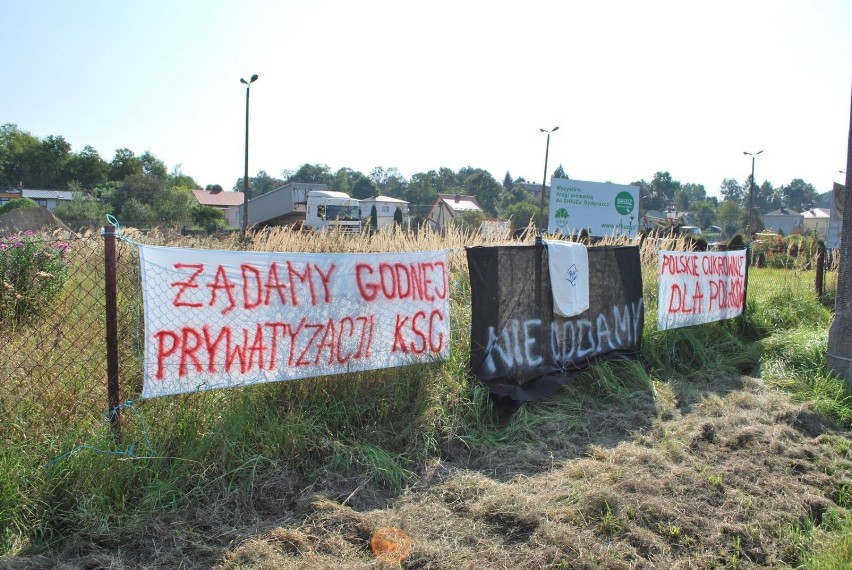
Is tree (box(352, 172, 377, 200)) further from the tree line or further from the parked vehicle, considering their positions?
the parked vehicle

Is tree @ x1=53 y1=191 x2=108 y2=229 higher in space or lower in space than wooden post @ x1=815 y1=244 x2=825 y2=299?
higher

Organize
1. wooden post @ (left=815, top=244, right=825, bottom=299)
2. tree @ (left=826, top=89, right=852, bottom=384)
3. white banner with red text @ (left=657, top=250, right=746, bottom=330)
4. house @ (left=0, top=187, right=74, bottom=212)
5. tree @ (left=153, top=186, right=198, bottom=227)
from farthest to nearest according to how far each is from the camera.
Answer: house @ (left=0, top=187, right=74, bottom=212) < tree @ (left=153, top=186, right=198, bottom=227) < wooden post @ (left=815, top=244, right=825, bottom=299) < white banner with red text @ (left=657, top=250, right=746, bottom=330) < tree @ (left=826, top=89, right=852, bottom=384)

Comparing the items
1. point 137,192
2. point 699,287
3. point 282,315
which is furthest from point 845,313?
point 137,192

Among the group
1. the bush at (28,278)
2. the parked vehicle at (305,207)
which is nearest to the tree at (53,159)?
the parked vehicle at (305,207)

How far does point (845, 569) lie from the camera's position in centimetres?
301

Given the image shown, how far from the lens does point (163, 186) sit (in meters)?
55.5

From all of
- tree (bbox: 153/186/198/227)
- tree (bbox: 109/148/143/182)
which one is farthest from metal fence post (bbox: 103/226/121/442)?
tree (bbox: 109/148/143/182)

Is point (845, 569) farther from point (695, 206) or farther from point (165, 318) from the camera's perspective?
point (695, 206)

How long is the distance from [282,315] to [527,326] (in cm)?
237

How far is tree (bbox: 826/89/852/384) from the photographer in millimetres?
6199

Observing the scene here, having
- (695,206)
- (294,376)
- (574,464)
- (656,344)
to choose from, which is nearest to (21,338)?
(294,376)

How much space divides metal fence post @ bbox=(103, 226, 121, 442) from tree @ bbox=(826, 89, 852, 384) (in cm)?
650

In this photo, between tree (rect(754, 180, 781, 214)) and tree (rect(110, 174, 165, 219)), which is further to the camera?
tree (rect(754, 180, 781, 214))

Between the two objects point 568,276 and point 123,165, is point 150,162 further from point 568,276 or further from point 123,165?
point 568,276
